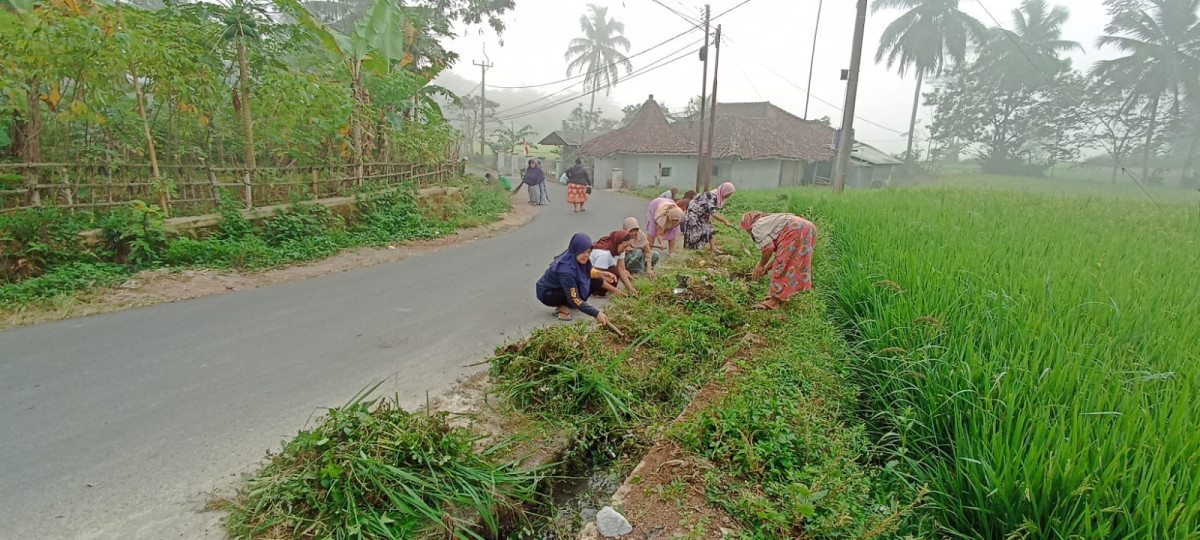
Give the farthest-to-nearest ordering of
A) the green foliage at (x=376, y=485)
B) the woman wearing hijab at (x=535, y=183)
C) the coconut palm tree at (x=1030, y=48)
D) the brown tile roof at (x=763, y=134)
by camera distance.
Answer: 1. the coconut palm tree at (x=1030, y=48)
2. the brown tile roof at (x=763, y=134)
3. the woman wearing hijab at (x=535, y=183)
4. the green foliage at (x=376, y=485)

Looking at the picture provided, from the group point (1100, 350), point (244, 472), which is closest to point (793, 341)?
point (1100, 350)

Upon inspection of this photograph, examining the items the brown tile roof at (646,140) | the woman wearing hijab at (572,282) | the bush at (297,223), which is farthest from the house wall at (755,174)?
the woman wearing hijab at (572,282)

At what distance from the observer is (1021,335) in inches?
129

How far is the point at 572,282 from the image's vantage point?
198 inches

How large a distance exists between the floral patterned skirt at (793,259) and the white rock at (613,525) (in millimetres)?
3438

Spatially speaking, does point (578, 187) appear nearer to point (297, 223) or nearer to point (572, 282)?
point (297, 223)

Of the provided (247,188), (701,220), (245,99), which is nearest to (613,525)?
(701,220)

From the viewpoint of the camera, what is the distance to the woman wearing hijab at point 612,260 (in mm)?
5738

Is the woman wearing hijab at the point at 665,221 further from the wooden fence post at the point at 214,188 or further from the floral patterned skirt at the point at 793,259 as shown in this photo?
the wooden fence post at the point at 214,188

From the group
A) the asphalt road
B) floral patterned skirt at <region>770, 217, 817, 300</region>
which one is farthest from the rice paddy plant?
the asphalt road

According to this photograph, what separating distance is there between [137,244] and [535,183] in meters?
11.0

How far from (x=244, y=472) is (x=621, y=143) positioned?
2583 cm

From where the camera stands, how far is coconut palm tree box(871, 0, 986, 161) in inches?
1324

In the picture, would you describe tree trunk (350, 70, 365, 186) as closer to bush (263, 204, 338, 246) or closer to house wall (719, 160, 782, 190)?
bush (263, 204, 338, 246)
